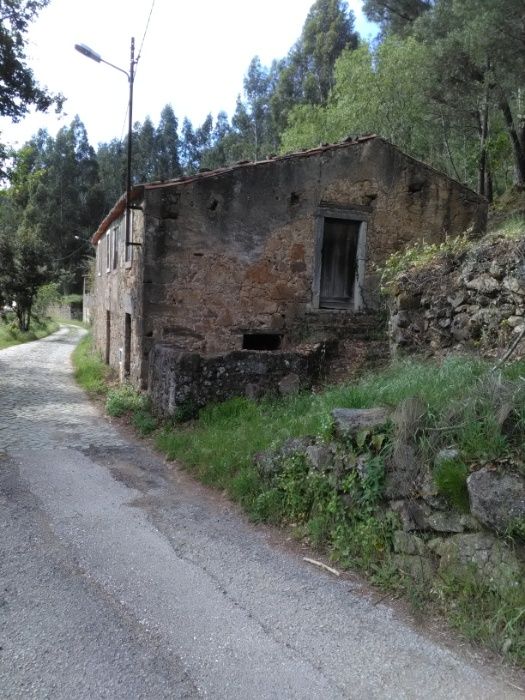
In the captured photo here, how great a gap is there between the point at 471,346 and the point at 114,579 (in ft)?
16.8

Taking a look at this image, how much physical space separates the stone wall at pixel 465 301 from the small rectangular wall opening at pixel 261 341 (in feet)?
10.2

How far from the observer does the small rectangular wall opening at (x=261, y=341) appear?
1110 centimetres

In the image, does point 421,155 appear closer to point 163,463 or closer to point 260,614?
point 163,463

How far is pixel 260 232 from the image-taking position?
10773 mm

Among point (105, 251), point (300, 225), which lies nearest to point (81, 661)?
point (300, 225)

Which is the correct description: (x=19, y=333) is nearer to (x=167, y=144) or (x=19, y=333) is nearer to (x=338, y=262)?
(x=338, y=262)

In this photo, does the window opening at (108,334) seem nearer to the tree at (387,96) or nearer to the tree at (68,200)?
the tree at (387,96)

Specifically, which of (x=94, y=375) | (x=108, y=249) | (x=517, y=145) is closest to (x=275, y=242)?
(x=94, y=375)

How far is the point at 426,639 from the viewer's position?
3.31m

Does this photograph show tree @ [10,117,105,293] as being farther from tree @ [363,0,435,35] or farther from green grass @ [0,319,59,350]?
tree @ [363,0,435,35]

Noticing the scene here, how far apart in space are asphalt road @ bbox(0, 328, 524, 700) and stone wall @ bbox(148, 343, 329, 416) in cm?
236

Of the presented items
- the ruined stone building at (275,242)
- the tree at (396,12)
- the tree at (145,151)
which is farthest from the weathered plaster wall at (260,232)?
the tree at (145,151)

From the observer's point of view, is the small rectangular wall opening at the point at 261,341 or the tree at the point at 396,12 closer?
the small rectangular wall opening at the point at 261,341

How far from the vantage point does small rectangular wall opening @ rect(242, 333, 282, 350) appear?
11102 millimetres
